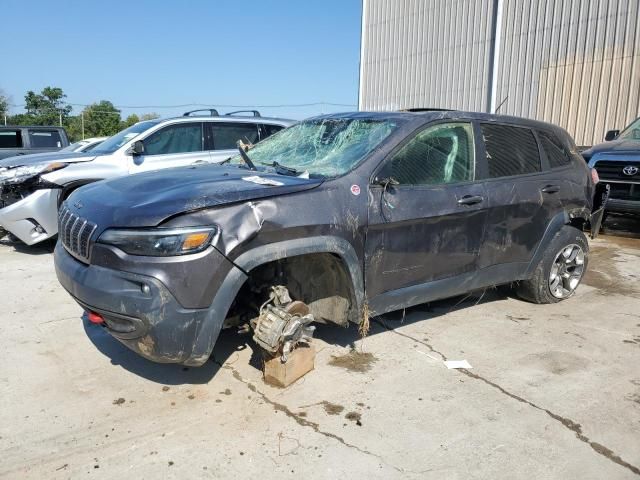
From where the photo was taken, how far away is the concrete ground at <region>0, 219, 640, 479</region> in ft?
8.81

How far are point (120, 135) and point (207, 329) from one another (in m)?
5.68

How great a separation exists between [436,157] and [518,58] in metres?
11.9

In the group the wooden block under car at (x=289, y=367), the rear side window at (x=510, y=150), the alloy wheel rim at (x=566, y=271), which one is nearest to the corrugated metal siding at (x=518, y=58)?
the alloy wheel rim at (x=566, y=271)

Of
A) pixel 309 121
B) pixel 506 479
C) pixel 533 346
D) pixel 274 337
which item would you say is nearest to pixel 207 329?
pixel 274 337

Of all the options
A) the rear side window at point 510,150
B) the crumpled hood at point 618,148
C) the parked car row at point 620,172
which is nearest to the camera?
the rear side window at point 510,150

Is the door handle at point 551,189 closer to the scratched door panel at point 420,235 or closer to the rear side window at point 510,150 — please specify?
the rear side window at point 510,150

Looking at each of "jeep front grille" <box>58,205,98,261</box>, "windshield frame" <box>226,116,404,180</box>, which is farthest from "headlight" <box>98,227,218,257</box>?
"windshield frame" <box>226,116,404,180</box>

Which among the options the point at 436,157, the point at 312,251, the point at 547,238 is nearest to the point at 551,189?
the point at 547,238

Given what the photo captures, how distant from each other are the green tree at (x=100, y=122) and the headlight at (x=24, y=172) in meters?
38.1

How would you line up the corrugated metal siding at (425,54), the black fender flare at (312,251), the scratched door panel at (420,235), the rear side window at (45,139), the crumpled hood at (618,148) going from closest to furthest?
the black fender flare at (312,251)
the scratched door panel at (420,235)
the crumpled hood at (618,148)
the rear side window at (45,139)
the corrugated metal siding at (425,54)

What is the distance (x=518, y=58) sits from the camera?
1419 cm

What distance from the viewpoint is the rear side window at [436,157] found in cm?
373

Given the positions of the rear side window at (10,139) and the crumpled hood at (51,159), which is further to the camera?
the rear side window at (10,139)

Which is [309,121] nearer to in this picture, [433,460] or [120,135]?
[433,460]
